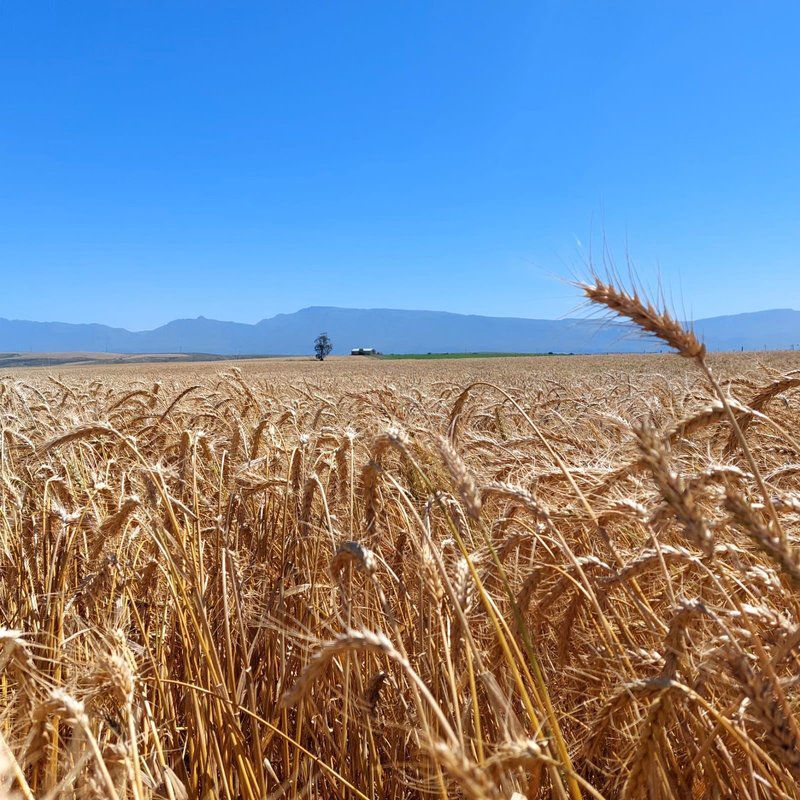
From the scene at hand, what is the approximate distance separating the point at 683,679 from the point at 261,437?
8.57ft

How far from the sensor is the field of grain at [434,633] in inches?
41.1

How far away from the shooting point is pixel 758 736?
137 cm

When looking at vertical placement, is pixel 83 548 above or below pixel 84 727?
below

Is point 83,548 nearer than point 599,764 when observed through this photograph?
No

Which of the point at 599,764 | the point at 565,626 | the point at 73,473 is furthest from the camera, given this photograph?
the point at 73,473

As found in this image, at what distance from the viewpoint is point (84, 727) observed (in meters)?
0.95

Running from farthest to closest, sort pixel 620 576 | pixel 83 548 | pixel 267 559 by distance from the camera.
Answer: pixel 83 548 → pixel 267 559 → pixel 620 576

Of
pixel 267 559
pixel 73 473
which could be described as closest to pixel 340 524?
pixel 267 559

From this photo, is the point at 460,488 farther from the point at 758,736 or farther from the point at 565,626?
the point at 758,736

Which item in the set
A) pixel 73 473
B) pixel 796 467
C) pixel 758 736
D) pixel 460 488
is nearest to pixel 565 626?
pixel 758 736

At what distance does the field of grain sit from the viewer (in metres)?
1.04

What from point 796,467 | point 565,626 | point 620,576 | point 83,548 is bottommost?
point 83,548

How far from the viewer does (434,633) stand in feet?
5.53

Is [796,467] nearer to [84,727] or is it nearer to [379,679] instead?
[379,679]
